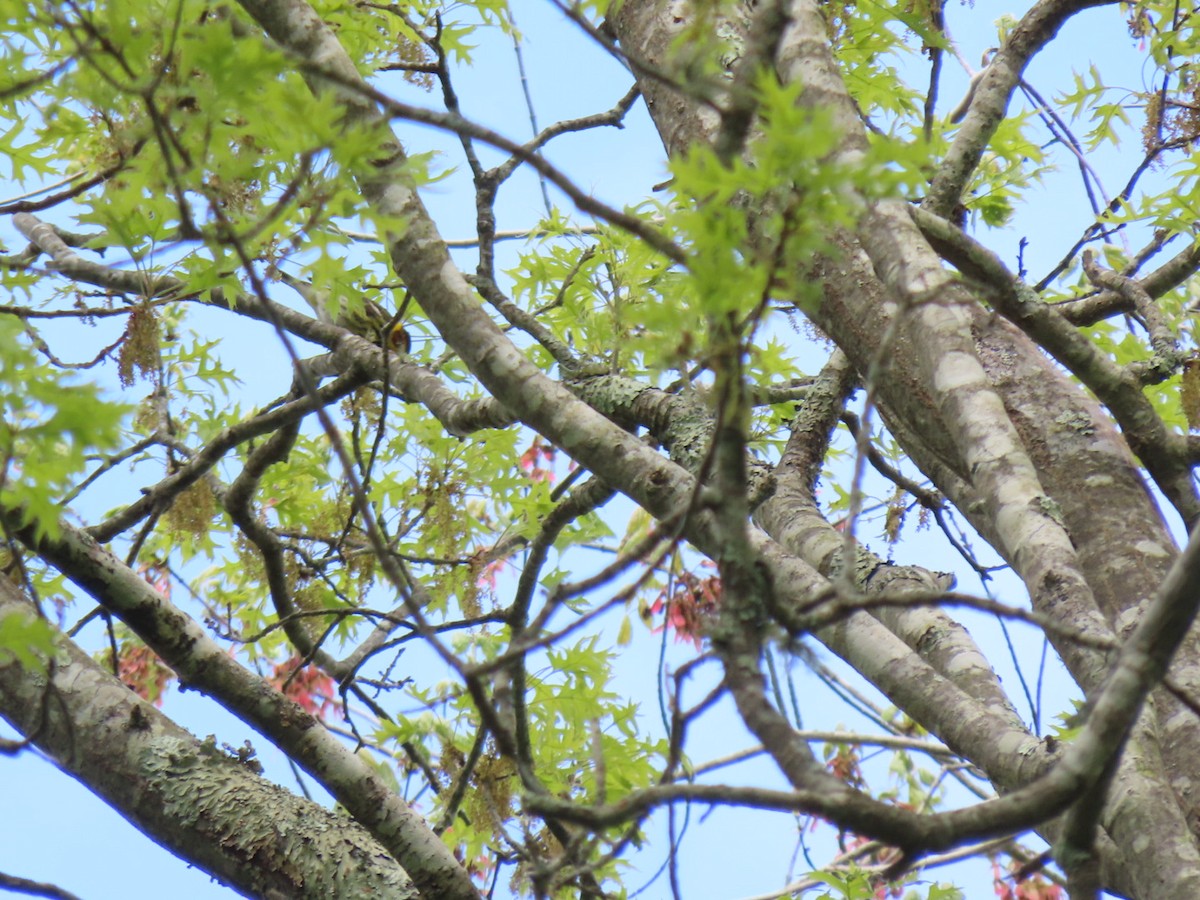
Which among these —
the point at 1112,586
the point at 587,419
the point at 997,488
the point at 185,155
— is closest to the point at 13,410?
the point at 185,155

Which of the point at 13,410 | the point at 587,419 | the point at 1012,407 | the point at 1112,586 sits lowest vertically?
the point at 13,410

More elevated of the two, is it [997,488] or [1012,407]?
[1012,407]

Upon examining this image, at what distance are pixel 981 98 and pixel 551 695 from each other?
72.9 inches

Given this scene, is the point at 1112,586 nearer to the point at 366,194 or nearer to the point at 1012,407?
the point at 1012,407

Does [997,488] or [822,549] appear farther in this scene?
[822,549]

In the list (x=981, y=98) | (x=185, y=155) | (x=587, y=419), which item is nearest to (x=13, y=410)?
(x=185, y=155)

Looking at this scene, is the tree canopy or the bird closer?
the tree canopy

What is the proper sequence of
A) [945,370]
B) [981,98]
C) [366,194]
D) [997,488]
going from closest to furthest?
[997,488] < [945,370] < [366,194] < [981,98]

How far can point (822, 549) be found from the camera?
2035 mm

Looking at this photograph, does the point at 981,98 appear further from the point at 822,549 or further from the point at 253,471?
the point at 253,471

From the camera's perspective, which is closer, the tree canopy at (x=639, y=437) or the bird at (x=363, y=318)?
the tree canopy at (x=639, y=437)

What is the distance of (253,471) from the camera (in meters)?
2.90

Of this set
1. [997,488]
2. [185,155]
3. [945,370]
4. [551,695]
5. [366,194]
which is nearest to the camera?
[185,155]

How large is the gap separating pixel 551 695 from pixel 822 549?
3.60 ft
